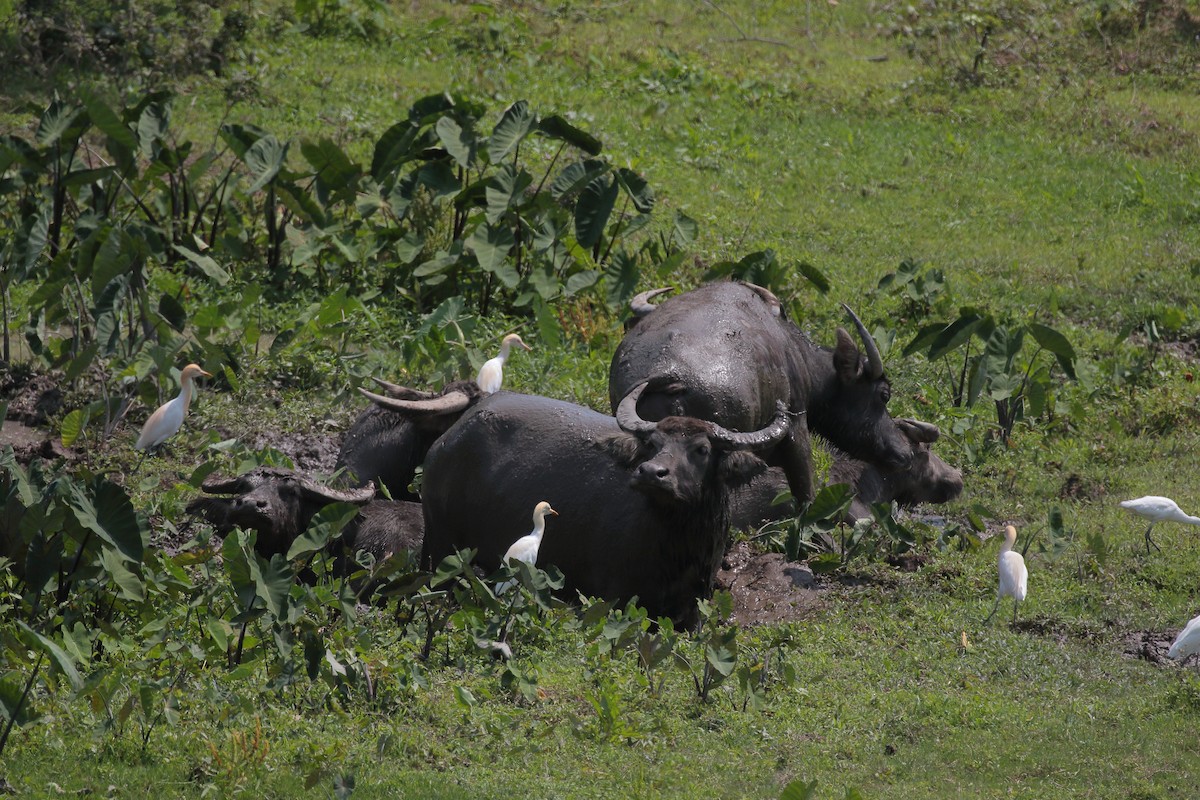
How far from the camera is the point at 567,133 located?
36.4 ft

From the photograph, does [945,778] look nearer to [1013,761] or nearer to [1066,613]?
[1013,761]

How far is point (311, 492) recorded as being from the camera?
7.49 meters

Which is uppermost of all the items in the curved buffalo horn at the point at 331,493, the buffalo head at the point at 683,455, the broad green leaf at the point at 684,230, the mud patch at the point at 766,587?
the buffalo head at the point at 683,455

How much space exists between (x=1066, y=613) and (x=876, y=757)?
2.02 meters

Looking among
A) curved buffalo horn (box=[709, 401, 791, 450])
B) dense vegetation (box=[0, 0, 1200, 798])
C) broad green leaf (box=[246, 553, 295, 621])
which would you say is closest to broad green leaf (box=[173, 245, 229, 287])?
dense vegetation (box=[0, 0, 1200, 798])

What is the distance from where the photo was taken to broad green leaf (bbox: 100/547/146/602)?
5805 mm

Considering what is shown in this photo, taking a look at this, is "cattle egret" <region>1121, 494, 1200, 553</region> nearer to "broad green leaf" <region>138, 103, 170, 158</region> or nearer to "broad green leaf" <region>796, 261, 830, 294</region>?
"broad green leaf" <region>796, 261, 830, 294</region>

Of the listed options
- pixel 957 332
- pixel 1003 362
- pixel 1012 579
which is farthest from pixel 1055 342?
pixel 1012 579

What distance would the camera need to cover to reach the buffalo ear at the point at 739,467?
281 inches

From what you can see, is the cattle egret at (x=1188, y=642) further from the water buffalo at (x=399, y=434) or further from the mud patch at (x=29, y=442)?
the mud patch at (x=29, y=442)

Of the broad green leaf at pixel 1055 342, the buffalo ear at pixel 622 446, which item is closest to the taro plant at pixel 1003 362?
the broad green leaf at pixel 1055 342

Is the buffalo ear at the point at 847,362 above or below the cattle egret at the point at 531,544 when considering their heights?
below

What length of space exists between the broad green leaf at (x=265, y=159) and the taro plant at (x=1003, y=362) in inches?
172

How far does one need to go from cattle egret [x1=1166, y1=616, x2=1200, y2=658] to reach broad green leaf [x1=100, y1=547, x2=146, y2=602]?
4.05m
